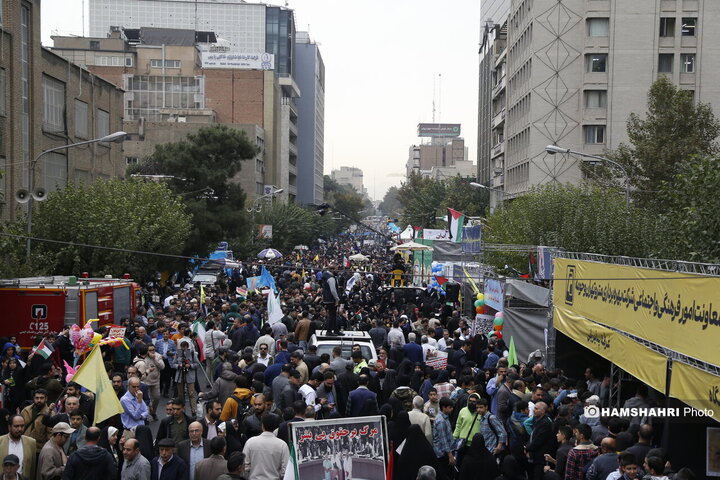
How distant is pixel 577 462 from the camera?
906 cm

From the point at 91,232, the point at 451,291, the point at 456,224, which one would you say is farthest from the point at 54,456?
the point at 456,224

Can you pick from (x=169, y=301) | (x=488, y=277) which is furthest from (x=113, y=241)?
(x=488, y=277)

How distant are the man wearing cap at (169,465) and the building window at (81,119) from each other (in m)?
35.8

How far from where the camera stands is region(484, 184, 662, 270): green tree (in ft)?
76.0

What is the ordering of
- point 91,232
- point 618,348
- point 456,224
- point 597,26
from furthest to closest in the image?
point 597,26 < point 456,224 < point 91,232 < point 618,348

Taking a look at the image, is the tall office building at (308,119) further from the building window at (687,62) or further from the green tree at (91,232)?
the green tree at (91,232)

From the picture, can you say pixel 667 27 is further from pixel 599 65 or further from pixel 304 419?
pixel 304 419

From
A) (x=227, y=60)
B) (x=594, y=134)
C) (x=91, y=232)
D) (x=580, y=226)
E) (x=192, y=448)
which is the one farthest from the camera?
(x=227, y=60)

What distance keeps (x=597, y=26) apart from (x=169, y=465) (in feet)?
154

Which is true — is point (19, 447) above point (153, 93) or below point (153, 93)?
below

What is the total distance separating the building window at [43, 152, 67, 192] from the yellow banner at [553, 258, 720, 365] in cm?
2785

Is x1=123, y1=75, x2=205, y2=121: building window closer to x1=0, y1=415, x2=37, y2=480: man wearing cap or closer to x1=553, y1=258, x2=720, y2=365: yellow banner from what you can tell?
x1=553, y1=258, x2=720, y2=365: yellow banner

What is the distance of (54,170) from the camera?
39.1 meters

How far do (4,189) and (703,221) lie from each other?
2593cm
